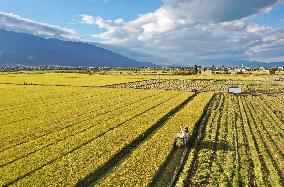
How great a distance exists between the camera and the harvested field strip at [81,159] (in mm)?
18016

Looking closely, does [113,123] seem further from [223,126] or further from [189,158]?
[189,158]

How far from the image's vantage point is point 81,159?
21.4m

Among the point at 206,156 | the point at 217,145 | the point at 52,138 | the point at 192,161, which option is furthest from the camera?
the point at 52,138

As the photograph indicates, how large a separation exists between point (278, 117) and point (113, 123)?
1887cm

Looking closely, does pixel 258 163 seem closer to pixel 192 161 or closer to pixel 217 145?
pixel 192 161

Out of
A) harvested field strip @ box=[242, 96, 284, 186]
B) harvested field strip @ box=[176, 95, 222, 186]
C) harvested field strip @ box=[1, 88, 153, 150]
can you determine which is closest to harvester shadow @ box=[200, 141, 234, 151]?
harvested field strip @ box=[176, 95, 222, 186]

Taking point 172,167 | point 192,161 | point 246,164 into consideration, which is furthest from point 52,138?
point 246,164

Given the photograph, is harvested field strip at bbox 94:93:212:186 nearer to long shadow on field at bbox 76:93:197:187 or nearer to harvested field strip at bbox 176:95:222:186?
long shadow on field at bbox 76:93:197:187

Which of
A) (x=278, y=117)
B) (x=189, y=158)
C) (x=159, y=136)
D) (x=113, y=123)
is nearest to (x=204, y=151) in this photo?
(x=189, y=158)

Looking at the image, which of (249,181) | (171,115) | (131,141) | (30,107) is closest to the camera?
(249,181)

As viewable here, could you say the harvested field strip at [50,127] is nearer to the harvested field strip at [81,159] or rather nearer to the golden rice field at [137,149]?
the golden rice field at [137,149]

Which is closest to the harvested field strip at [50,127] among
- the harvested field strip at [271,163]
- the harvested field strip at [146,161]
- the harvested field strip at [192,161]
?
the harvested field strip at [146,161]

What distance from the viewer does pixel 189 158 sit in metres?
22.6

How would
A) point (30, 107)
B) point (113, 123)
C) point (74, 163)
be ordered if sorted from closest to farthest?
point (74, 163) → point (113, 123) → point (30, 107)
